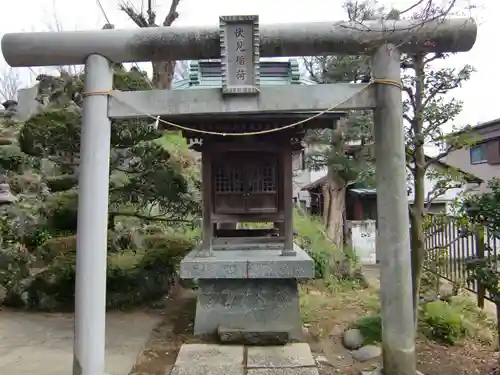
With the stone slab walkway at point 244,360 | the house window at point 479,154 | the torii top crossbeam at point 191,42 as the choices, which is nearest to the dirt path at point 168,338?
the stone slab walkway at point 244,360

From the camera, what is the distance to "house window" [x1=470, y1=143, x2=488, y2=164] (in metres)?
20.1

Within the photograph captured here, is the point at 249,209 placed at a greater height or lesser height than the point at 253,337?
greater

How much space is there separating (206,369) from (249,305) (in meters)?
1.43

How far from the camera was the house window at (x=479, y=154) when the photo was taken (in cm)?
2009

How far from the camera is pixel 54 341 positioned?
6.34m

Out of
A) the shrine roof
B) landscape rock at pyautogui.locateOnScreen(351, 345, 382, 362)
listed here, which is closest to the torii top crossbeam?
the shrine roof

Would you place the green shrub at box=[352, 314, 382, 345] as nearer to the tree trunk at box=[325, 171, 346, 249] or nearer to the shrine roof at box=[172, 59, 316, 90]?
the shrine roof at box=[172, 59, 316, 90]

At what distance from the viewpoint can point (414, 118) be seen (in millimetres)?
5520

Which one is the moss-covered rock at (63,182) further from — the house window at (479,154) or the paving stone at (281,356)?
the house window at (479,154)

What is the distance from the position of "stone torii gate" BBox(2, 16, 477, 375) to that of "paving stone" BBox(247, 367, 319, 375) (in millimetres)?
945

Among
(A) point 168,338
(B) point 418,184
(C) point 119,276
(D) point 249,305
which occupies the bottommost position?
(A) point 168,338

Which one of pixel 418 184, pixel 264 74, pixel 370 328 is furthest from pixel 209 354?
pixel 264 74

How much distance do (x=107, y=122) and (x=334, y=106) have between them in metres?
2.42

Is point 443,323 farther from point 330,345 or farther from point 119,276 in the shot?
point 119,276
